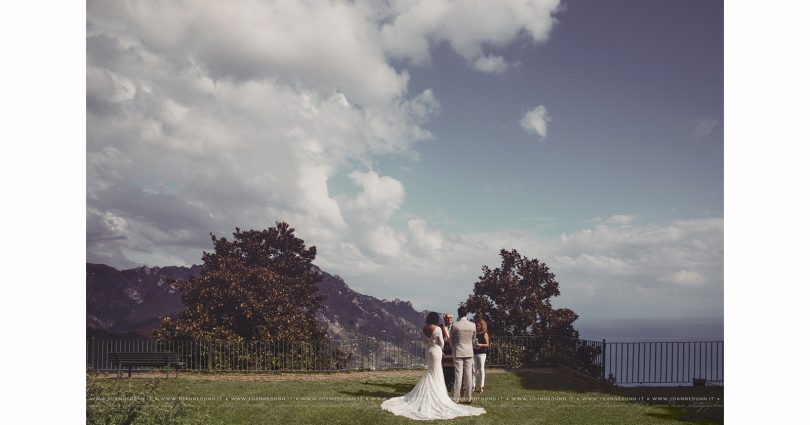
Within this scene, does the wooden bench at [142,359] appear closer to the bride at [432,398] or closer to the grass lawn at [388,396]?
the grass lawn at [388,396]

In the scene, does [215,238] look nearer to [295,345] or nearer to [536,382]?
[295,345]

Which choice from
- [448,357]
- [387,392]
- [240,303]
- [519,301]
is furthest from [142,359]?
[519,301]

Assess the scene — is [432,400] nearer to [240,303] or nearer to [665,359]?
[665,359]

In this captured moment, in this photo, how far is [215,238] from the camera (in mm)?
25078

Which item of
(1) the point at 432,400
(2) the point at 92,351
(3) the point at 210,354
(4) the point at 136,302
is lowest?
(4) the point at 136,302

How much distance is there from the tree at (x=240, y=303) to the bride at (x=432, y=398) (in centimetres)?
1080

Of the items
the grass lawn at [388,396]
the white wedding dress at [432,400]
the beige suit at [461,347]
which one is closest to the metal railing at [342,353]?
the grass lawn at [388,396]

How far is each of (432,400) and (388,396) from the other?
275 cm

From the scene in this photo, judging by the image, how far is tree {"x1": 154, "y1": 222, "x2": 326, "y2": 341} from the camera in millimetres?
21203

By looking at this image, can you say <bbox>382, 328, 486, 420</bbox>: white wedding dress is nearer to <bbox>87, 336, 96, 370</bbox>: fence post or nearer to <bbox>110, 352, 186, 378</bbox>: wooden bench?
<bbox>110, 352, 186, 378</bbox>: wooden bench

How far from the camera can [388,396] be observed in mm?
13641

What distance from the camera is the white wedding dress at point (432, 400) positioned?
10828mm

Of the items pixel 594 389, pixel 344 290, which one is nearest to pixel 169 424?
pixel 594 389
